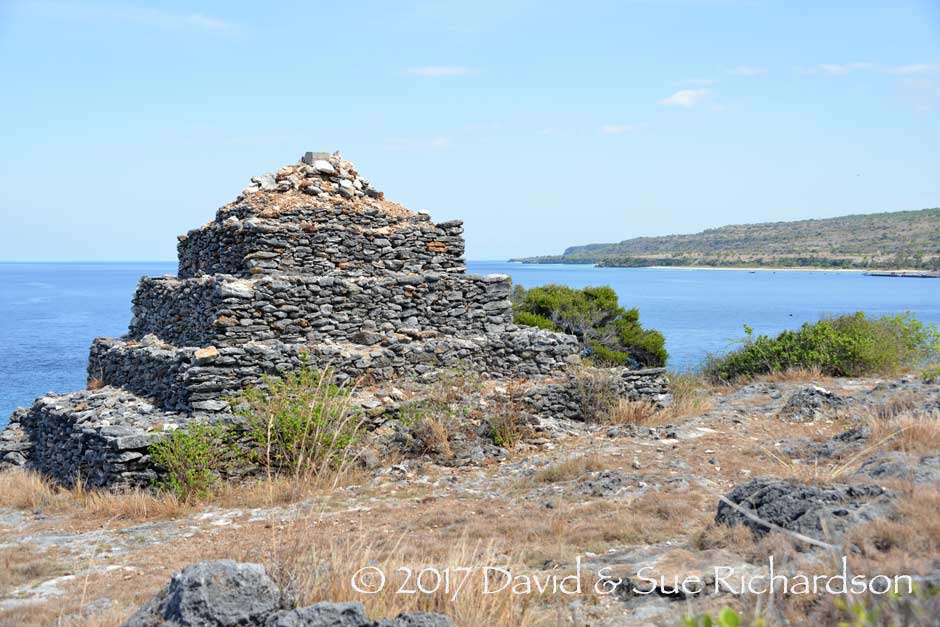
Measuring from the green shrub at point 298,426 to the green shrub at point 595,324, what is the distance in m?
13.4

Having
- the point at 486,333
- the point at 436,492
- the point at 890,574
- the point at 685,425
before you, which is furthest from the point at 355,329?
the point at 890,574

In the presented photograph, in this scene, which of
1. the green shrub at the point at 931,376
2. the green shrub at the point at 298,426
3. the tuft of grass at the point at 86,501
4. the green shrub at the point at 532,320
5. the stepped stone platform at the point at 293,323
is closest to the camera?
the tuft of grass at the point at 86,501

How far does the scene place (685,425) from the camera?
484 inches

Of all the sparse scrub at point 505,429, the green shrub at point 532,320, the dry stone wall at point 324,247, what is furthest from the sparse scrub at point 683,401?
the green shrub at point 532,320

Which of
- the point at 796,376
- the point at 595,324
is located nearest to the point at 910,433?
the point at 796,376

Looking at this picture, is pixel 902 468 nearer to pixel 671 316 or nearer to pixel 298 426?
pixel 298 426

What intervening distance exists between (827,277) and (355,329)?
417ft

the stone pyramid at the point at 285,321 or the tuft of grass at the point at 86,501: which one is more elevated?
the stone pyramid at the point at 285,321

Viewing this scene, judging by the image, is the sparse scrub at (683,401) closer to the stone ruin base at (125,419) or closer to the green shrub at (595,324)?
the stone ruin base at (125,419)

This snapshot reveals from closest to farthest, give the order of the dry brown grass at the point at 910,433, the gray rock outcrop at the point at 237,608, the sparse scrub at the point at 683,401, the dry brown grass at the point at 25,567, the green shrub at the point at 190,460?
the gray rock outcrop at the point at 237,608 < the dry brown grass at the point at 25,567 < the dry brown grass at the point at 910,433 < the green shrub at the point at 190,460 < the sparse scrub at the point at 683,401

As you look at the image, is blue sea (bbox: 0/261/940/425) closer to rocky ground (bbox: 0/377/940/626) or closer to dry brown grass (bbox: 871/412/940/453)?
rocky ground (bbox: 0/377/940/626)

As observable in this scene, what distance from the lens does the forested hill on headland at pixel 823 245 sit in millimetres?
106875

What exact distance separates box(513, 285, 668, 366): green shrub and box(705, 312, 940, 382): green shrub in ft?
14.5

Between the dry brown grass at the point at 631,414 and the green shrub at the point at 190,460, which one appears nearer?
the green shrub at the point at 190,460
